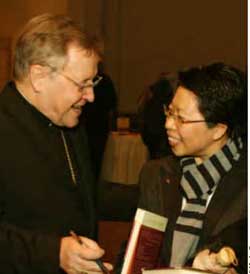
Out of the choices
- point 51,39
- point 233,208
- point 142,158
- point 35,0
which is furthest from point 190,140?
point 35,0

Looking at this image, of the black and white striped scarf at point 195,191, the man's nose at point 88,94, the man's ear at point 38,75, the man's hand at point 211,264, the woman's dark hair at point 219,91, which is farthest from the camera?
the woman's dark hair at point 219,91

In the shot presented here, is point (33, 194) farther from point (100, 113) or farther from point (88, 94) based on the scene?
point (100, 113)

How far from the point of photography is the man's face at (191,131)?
224 cm

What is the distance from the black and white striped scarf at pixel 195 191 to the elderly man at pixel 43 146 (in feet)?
1.12

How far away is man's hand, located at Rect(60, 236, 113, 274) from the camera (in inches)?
62.6

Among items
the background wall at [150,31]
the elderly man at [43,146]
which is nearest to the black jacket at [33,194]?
the elderly man at [43,146]

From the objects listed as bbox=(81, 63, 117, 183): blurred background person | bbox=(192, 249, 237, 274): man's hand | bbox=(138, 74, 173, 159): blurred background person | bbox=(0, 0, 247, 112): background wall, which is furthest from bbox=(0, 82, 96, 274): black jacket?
bbox=(0, 0, 247, 112): background wall

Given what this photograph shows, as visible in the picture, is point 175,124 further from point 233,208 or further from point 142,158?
point 142,158

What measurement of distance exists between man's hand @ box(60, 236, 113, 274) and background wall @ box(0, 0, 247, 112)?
5.82 meters

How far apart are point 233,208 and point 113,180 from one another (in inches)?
158

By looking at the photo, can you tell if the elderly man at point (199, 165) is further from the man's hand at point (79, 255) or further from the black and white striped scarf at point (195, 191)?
the man's hand at point (79, 255)

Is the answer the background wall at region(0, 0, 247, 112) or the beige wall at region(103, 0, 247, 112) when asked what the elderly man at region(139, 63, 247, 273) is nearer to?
the background wall at region(0, 0, 247, 112)

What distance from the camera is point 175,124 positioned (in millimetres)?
2279

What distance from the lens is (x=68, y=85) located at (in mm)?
1823
